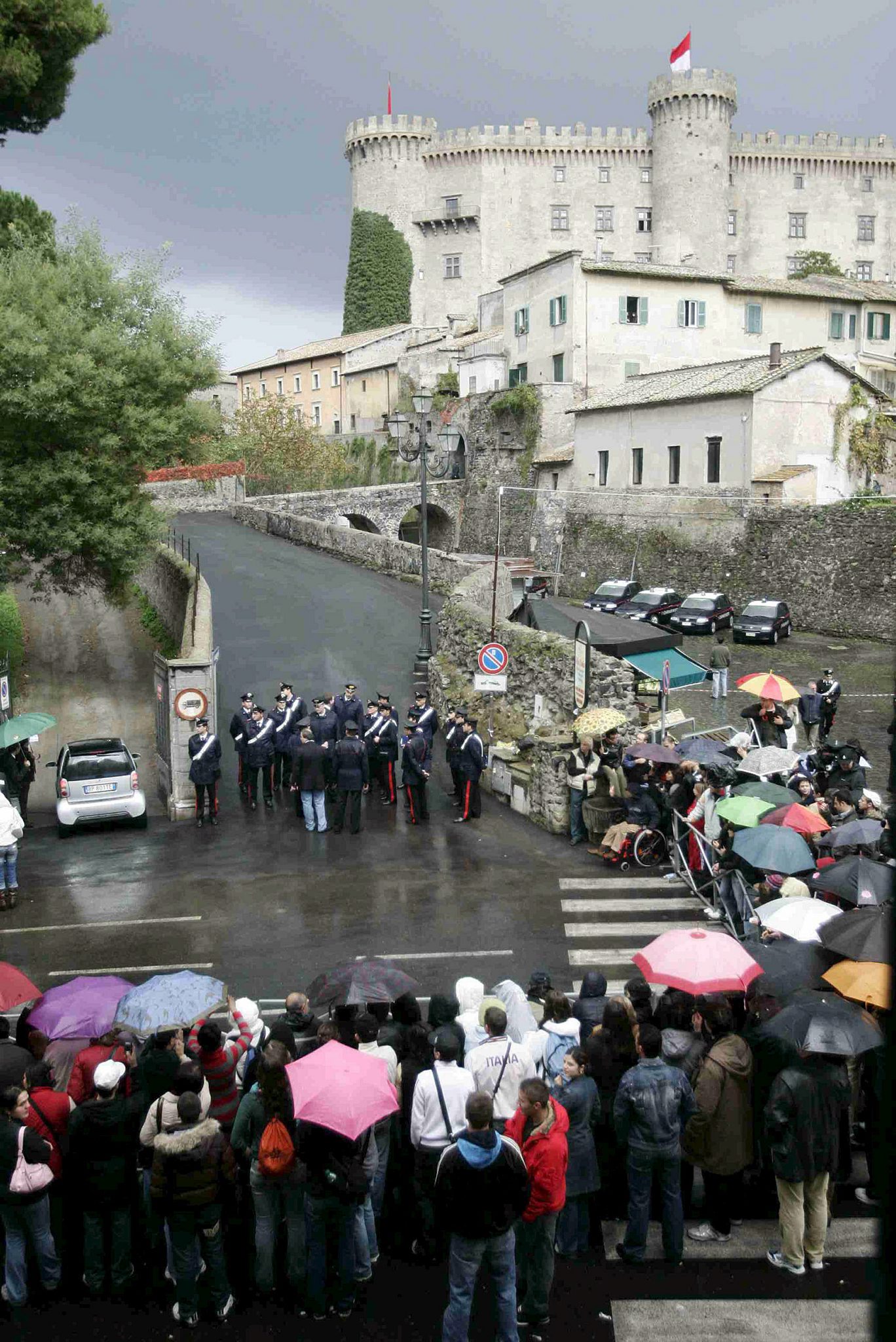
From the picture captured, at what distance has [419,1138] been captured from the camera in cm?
658

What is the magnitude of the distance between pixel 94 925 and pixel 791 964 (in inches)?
343

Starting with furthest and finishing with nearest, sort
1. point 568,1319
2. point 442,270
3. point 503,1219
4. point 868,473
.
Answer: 1. point 442,270
2. point 868,473
3. point 568,1319
4. point 503,1219

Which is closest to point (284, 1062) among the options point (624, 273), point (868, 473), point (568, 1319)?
point (568, 1319)

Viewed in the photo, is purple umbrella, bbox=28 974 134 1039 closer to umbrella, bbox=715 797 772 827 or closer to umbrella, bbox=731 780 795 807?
umbrella, bbox=715 797 772 827

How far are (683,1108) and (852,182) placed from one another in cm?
8884

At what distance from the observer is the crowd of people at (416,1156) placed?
612 cm

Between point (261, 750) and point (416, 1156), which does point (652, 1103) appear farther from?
point (261, 750)

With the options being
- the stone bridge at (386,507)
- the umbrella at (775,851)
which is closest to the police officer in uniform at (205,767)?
the umbrella at (775,851)

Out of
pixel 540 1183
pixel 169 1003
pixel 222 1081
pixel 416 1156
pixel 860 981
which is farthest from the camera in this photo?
pixel 169 1003

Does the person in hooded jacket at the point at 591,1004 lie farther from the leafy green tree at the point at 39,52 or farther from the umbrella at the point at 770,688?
the leafy green tree at the point at 39,52

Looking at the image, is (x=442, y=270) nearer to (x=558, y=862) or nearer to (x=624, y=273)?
(x=624, y=273)

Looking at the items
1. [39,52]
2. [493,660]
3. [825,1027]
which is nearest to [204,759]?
[493,660]

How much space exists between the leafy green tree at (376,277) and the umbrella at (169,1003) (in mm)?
72217

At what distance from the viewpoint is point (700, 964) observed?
7.96 metres
